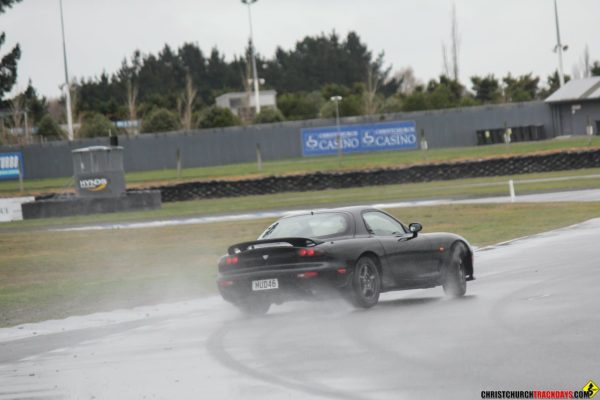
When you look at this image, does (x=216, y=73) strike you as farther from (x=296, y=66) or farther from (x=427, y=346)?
(x=427, y=346)

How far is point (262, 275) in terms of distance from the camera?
44.6 ft

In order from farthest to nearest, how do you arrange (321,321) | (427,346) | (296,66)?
1. (296,66)
2. (321,321)
3. (427,346)

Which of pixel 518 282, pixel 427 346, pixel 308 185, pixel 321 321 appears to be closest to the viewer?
pixel 427 346

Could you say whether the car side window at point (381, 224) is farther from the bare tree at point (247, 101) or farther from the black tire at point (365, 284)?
the bare tree at point (247, 101)

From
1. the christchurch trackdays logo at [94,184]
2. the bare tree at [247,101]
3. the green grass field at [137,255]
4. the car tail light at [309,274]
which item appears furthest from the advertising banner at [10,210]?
the bare tree at [247,101]

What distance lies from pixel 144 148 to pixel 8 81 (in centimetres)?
1695

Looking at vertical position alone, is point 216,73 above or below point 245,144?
above

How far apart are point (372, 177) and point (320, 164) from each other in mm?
11079

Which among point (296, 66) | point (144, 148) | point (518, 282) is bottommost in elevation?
point (518, 282)

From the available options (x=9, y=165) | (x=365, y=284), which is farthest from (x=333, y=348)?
(x=9, y=165)

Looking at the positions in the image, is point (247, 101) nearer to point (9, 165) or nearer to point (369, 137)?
point (369, 137)

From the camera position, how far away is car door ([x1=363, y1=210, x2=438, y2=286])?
1431 cm

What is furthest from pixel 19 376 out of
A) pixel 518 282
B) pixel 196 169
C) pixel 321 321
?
pixel 196 169

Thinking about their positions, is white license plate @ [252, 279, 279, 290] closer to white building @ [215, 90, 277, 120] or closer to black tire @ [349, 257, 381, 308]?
black tire @ [349, 257, 381, 308]
